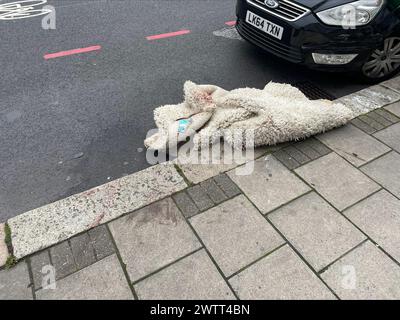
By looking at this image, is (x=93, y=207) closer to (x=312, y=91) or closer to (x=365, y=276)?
(x=365, y=276)

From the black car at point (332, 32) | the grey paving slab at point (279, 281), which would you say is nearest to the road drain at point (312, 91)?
the black car at point (332, 32)

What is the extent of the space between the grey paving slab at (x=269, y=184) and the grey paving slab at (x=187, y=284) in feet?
2.24

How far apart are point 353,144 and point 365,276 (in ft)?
4.79

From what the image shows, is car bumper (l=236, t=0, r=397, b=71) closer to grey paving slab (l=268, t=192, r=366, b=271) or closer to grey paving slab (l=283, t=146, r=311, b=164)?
grey paving slab (l=283, t=146, r=311, b=164)

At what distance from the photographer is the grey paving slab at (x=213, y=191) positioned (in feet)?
8.54

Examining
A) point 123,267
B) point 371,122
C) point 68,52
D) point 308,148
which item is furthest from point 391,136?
point 68,52

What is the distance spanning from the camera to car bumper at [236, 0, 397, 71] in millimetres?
3436

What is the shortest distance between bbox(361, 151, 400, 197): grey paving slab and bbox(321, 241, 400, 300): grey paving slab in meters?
0.73

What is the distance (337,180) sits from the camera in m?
2.79

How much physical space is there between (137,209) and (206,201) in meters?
0.55

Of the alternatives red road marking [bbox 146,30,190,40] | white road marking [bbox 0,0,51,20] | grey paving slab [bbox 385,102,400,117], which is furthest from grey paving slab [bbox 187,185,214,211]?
white road marking [bbox 0,0,51,20]

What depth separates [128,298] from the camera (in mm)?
1999
